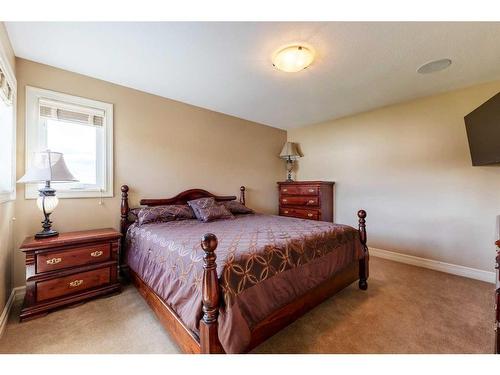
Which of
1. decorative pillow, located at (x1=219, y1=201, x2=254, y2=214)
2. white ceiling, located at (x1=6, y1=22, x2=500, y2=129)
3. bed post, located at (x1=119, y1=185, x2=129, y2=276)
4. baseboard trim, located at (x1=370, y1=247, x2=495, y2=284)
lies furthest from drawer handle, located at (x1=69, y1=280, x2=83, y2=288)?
baseboard trim, located at (x1=370, y1=247, x2=495, y2=284)

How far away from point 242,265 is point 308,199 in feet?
9.12

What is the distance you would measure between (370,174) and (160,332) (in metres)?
3.56

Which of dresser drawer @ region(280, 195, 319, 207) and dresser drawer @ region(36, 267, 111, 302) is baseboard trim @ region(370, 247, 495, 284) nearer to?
dresser drawer @ region(280, 195, 319, 207)

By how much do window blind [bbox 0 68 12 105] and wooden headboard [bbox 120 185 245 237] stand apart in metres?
1.20

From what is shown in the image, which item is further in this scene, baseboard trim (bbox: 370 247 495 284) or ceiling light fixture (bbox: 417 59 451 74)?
baseboard trim (bbox: 370 247 495 284)

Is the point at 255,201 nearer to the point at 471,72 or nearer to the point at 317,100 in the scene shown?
the point at 317,100

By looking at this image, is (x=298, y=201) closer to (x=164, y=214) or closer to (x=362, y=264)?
(x=362, y=264)

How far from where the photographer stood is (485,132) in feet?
7.18

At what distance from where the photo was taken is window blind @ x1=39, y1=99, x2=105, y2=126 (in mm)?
2240

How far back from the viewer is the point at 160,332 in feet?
5.25

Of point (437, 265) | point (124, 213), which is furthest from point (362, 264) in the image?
point (124, 213)

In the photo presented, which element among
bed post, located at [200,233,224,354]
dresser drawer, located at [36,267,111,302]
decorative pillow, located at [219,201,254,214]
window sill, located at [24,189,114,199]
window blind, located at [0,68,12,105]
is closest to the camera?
bed post, located at [200,233,224,354]

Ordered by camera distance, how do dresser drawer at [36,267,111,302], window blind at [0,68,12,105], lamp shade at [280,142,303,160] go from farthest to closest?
lamp shade at [280,142,303,160] → dresser drawer at [36,267,111,302] → window blind at [0,68,12,105]
